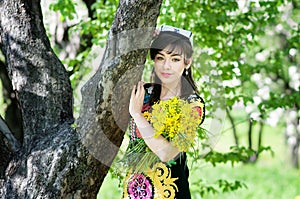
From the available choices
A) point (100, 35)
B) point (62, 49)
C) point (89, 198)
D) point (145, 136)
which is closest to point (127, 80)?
point (145, 136)

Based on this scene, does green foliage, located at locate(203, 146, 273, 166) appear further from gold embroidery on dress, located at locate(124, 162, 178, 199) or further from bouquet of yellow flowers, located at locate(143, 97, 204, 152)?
bouquet of yellow flowers, located at locate(143, 97, 204, 152)

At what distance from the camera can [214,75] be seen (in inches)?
156

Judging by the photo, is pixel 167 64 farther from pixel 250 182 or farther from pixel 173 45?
pixel 250 182

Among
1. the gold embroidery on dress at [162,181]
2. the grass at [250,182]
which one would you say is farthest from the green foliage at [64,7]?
the grass at [250,182]

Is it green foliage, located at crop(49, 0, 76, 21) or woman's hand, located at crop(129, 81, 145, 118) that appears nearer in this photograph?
woman's hand, located at crop(129, 81, 145, 118)

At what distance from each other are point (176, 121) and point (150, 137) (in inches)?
5.0

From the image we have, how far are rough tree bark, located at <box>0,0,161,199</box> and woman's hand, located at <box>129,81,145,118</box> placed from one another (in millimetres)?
32

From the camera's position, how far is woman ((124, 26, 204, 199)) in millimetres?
2541

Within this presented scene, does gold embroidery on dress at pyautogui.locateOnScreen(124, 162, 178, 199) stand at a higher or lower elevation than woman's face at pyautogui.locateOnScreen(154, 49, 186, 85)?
lower

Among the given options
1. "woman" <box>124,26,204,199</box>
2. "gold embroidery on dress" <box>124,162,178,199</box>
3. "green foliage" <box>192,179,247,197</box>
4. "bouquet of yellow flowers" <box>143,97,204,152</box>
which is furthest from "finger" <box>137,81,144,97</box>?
"green foliage" <box>192,179,247,197</box>

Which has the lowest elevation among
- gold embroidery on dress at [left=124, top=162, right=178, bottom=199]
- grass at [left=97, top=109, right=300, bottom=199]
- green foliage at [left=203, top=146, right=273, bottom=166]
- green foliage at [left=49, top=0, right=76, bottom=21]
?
grass at [left=97, top=109, right=300, bottom=199]

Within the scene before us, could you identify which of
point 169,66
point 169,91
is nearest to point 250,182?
point 169,91

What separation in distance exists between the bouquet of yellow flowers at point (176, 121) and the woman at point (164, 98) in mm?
76

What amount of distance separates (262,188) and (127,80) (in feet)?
17.8
